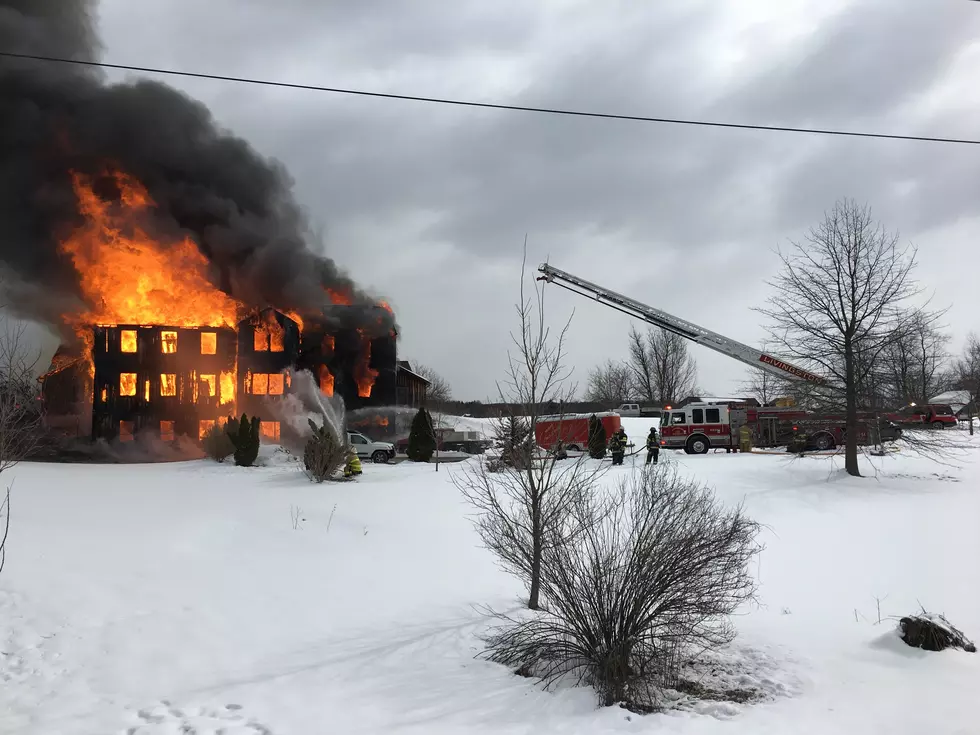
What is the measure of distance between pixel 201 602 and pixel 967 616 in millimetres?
10071

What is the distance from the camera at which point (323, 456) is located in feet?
57.3

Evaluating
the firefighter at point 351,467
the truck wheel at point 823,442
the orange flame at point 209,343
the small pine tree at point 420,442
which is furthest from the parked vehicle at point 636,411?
the firefighter at point 351,467

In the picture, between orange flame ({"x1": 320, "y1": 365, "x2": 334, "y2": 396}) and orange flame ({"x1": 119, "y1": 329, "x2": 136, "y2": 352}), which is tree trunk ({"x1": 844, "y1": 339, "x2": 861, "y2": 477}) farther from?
orange flame ({"x1": 119, "y1": 329, "x2": 136, "y2": 352})

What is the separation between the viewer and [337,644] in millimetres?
6512

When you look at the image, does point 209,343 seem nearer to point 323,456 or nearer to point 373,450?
point 373,450

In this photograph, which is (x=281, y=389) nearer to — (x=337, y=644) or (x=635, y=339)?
(x=337, y=644)

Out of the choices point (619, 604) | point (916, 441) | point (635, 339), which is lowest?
point (619, 604)

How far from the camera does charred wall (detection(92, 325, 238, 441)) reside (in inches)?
1241

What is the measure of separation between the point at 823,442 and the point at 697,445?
4.70 meters

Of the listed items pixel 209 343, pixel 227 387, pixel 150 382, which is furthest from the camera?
pixel 227 387

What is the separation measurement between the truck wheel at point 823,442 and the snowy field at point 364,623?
900 centimetres

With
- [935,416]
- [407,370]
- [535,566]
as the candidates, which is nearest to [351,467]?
[535,566]

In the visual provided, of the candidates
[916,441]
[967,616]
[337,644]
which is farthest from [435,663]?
[916,441]

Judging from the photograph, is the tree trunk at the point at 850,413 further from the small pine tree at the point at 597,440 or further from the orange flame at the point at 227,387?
the orange flame at the point at 227,387
